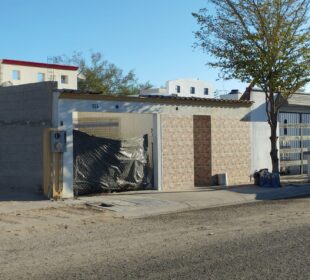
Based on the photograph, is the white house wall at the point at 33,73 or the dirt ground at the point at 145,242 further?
the white house wall at the point at 33,73

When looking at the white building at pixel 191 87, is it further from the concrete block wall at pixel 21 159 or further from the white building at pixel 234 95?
the concrete block wall at pixel 21 159

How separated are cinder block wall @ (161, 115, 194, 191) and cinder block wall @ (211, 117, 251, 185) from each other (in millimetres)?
1332

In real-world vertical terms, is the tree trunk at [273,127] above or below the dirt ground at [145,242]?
above

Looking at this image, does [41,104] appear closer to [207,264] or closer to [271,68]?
[271,68]

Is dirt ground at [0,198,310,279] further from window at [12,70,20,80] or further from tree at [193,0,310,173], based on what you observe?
window at [12,70,20,80]

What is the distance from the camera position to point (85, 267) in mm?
7645

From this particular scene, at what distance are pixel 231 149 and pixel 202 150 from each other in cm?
123

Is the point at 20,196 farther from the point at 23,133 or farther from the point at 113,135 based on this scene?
the point at 113,135

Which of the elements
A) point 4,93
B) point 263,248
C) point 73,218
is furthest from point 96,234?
point 4,93

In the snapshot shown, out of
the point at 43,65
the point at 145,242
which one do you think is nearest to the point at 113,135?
the point at 145,242

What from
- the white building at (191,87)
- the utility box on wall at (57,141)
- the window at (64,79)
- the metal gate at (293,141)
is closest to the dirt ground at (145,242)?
the utility box on wall at (57,141)

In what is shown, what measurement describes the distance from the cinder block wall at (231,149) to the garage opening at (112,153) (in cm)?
277

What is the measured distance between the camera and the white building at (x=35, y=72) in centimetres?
6136

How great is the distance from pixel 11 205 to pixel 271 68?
999 cm
